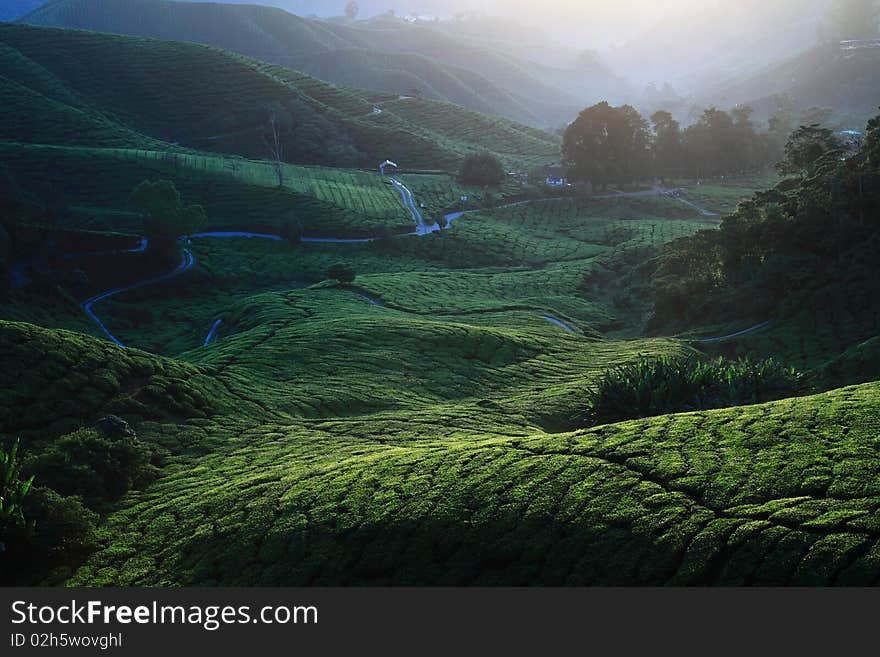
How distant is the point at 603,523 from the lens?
14531 millimetres

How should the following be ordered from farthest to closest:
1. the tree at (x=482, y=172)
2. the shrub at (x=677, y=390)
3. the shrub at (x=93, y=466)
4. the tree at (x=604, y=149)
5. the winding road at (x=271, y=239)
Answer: the tree at (x=482, y=172) → the tree at (x=604, y=149) → the winding road at (x=271, y=239) → the shrub at (x=677, y=390) → the shrub at (x=93, y=466)

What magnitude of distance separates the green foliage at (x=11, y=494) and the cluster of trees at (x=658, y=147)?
342 ft

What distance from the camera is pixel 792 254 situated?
44594 mm

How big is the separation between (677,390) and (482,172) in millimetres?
95904

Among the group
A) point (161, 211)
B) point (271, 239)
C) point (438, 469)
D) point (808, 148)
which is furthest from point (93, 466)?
point (808, 148)

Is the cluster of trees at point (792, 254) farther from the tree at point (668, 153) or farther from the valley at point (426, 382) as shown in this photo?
the tree at point (668, 153)

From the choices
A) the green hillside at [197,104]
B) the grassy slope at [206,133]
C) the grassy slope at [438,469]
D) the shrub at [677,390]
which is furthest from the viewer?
the green hillside at [197,104]

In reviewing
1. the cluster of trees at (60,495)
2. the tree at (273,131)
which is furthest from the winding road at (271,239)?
the tree at (273,131)

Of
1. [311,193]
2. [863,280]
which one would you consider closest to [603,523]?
[863,280]

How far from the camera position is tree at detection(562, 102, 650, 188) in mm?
111875

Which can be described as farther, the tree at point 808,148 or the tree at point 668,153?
the tree at point 668,153

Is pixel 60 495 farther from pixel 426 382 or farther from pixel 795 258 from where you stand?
pixel 795 258

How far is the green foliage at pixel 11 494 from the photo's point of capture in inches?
672

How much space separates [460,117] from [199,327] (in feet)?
435
